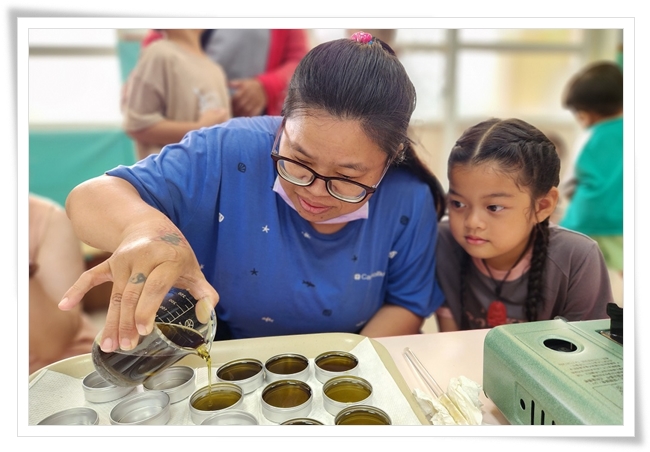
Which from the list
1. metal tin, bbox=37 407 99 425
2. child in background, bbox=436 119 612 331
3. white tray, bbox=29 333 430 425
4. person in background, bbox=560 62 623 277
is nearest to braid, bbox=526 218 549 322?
child in background, bbox=436 119 612 331

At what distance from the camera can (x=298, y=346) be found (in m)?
0.89

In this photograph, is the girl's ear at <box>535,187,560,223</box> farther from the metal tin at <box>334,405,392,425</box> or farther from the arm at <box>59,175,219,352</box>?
the arm at <box>59,175,219,352</box>

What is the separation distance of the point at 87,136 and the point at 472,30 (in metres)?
0.88

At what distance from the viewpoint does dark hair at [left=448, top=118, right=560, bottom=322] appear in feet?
2.92

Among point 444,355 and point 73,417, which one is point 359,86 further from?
point 73,417

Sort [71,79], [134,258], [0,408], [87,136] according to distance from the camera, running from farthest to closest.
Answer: [87,136] < [71,79] < [0,408] < [134,258]

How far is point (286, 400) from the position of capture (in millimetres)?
767

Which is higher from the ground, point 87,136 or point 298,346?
point 87,136

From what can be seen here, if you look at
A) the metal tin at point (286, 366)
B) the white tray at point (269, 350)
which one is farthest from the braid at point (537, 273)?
the metal tin at point (286, 366)

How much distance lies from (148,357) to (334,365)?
1.01 ft

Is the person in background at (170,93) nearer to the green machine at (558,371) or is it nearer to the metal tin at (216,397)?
the metal tin at (216,397)
